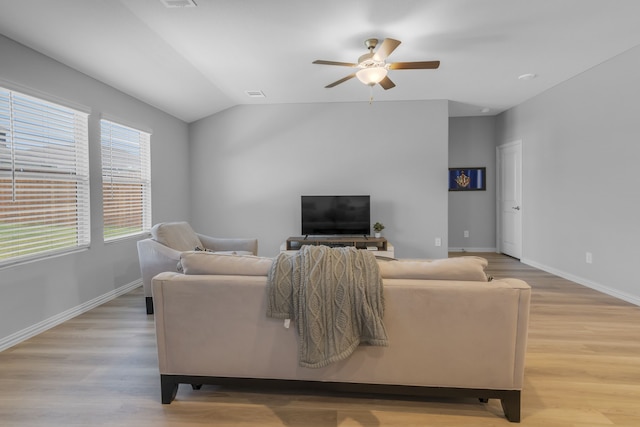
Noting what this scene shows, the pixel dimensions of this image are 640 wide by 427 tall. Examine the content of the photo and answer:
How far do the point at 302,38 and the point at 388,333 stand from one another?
2769mm

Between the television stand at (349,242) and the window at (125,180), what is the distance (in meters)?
1.97

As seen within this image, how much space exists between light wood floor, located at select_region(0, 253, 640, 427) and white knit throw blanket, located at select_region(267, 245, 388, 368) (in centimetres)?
40

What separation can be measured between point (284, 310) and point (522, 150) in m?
5.53

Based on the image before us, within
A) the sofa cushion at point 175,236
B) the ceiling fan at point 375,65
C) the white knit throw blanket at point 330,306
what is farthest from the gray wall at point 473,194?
the white knit throw blanket at point 330,306

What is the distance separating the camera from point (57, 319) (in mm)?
3168

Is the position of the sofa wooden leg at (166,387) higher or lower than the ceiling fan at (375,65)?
lower

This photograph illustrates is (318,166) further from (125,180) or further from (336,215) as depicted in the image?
(125,180)

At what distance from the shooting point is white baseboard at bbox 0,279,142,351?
2729 millimetres

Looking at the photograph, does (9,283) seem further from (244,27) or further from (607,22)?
(607,22)

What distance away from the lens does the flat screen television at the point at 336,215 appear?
5.35 meters

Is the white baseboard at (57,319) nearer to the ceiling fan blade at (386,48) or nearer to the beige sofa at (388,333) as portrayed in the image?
the beige sofa at (388,333)

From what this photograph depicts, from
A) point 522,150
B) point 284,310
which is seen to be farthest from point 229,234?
point 522,150

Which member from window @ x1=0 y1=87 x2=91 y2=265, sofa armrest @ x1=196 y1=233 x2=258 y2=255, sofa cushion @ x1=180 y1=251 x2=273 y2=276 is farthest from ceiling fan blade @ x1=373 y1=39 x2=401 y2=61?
window @ x1=0 y1=87 x2=91 y2=265

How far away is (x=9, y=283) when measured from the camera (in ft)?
8.95
